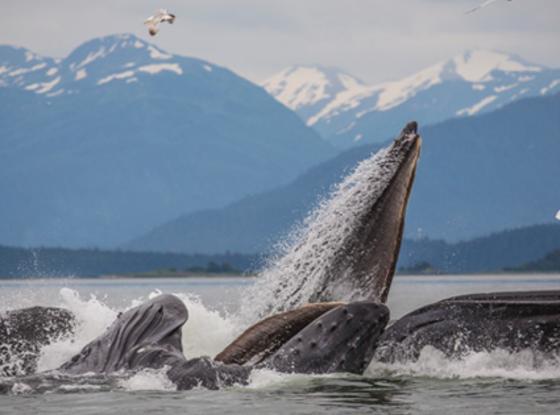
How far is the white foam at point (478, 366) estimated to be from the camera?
14805mm

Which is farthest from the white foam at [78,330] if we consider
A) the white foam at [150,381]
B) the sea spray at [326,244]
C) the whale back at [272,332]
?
the whale back at [272,332]

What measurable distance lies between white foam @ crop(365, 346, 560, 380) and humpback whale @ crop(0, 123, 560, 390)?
0.10m

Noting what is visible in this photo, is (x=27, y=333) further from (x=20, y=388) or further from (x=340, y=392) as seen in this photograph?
(x=340, y=392)

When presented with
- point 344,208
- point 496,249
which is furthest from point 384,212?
point 496,249

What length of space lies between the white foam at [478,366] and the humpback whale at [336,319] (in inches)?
3.9

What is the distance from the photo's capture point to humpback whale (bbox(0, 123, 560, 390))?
1338 centimetres

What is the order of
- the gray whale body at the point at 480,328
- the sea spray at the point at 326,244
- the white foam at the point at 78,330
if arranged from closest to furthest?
the gray whale body at the point at 480,328 < the white foam at the point at 78,330 < the sea spray at the point at 326,244

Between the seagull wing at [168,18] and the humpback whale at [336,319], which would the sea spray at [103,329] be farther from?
the seagull wing at [168,18]

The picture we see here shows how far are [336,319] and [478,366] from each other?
236 cm

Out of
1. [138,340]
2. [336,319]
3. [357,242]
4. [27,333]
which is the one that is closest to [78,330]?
[27,333]

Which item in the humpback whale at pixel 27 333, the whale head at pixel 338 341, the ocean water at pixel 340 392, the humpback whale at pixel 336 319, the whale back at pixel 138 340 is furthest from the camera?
the humpback whale at pixel 27 333

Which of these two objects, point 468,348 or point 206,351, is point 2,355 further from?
point 468,348

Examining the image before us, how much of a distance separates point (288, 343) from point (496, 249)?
17728cm

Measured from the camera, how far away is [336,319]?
523 inches
